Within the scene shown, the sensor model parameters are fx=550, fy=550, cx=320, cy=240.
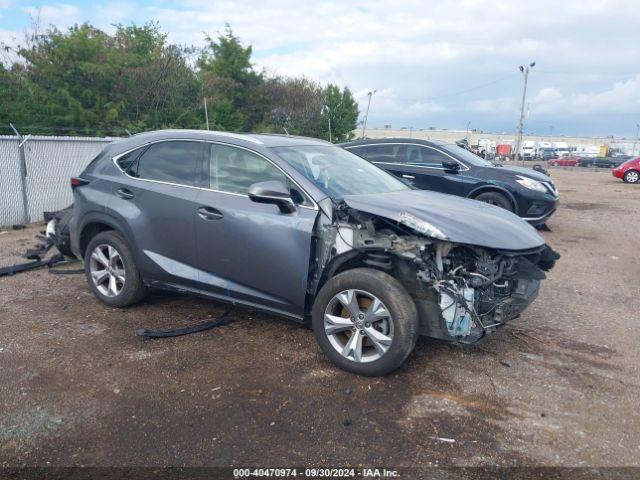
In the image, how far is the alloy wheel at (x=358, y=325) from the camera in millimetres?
3900

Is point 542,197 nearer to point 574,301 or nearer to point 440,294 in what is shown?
point 574,301

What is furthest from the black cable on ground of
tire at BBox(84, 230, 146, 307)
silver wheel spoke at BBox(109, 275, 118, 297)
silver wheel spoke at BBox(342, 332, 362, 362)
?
silver wheel spoke at BBox(342, 332, 362, 362)

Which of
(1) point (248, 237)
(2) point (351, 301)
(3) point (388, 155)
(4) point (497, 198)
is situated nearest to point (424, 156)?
(3) point (388, 155)

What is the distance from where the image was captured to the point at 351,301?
3.97 m

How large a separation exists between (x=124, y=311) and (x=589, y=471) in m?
4.18

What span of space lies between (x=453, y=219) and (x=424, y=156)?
651 cm

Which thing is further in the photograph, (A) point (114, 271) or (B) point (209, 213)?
(A) point (114, 271)

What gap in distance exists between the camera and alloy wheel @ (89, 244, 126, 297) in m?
5.30

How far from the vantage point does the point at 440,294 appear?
3.86 metres

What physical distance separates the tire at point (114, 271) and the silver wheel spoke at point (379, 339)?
2.45 metres

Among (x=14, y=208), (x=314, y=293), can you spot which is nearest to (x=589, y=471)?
(x=314, y=293)

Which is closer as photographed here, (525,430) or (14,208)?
(525,430)

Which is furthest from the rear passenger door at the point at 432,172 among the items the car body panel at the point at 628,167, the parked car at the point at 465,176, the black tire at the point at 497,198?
the car body panel at the point at 628,167

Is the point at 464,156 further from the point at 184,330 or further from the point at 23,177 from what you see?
the point at 23,177
